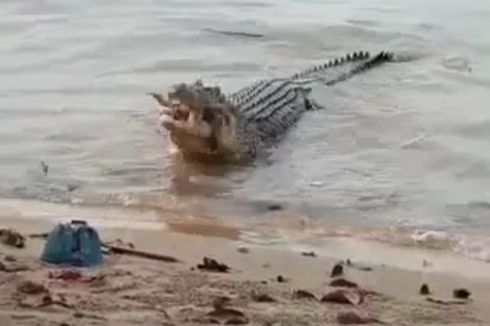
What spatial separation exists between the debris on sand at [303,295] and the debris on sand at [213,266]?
0.47m

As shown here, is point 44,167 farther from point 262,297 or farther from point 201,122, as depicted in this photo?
point 262,297

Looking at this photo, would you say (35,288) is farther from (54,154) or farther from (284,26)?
(284,26)

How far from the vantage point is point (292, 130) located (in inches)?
344

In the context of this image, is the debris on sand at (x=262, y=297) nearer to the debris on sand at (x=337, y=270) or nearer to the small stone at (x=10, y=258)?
the debris on sand at (x=337, y=270)

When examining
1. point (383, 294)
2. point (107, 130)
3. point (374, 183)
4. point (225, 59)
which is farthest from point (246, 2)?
point (383, 294)

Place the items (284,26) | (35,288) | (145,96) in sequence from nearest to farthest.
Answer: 1. (35,288)
2. (145,96)
3. (284,26)

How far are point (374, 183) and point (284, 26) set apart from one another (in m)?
5.14

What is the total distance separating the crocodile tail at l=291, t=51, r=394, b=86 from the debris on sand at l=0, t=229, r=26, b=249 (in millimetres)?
4709

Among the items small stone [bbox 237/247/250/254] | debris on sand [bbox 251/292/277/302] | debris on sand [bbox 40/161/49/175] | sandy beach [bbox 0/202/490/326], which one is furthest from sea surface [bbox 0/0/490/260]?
debris on sand [bbox 251/292/277/302]

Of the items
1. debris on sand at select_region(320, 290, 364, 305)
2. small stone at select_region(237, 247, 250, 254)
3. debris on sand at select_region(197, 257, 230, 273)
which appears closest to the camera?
debris on sand at select_region(320, 290, 364, 305)

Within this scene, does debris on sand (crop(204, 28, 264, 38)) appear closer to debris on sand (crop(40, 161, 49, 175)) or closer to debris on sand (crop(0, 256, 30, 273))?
debris on sand (crop(40, 161, 49, 175))

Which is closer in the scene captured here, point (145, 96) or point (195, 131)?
point (195, 131)

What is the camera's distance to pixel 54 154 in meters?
7.71

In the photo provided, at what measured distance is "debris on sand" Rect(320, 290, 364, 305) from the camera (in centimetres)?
459
